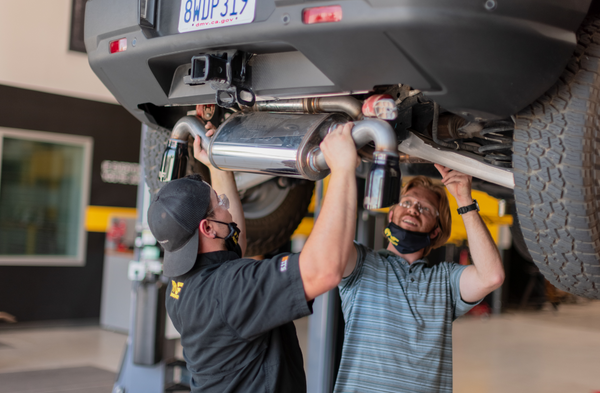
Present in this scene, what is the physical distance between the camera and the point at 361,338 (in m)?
1.84

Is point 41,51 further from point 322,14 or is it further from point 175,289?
point 322,14

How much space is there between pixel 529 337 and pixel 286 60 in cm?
685

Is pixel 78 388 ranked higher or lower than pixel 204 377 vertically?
lower

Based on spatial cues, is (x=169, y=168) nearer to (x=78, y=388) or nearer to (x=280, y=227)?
(x=280, y=227)

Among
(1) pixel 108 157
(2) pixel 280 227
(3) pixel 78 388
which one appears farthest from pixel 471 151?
(1) pixel 108 157

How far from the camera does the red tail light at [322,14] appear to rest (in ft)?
4.27

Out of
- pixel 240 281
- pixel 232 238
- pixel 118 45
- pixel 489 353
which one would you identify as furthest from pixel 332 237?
pixel 489 353

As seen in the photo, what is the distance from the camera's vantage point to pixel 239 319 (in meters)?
1.40

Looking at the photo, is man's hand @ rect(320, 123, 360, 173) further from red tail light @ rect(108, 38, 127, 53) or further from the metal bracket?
red tail light @ rect(108, 38, 127, 53)

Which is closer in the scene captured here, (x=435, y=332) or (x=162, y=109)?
(x=435, y=332)

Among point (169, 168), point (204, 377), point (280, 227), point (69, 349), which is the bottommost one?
point (69, 349)

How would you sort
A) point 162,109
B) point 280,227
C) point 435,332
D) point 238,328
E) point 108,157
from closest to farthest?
1. point 238,328
2. point 435,332
3. point 162,109
4. point 280,227
5. point 108,157

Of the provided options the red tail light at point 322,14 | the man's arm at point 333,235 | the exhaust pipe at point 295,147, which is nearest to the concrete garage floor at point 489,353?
the exhaust pipe at point 295,147

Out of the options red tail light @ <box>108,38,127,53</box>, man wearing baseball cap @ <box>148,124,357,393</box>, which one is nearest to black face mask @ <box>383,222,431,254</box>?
man wearing baseball cap @ <box>148,124,357,393</box>
